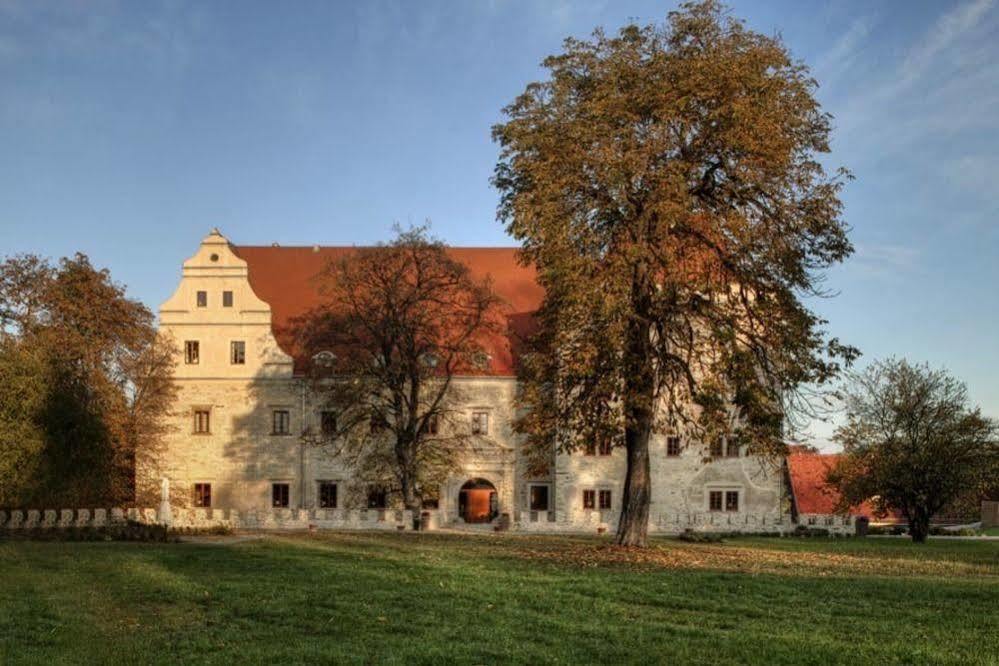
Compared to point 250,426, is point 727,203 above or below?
above

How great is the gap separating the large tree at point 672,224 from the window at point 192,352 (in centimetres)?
2587

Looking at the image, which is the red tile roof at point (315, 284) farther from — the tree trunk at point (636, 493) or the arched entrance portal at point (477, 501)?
the tree trunk at point (636, 493)

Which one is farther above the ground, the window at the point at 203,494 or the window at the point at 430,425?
the window at the point at 430,425

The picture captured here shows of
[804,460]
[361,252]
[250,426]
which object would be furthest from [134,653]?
[804,460]

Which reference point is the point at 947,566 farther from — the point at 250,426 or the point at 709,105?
the point at 250,426

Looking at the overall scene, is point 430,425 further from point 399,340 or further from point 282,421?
point 282,421

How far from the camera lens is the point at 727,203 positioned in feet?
77.3

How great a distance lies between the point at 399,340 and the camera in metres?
40.1

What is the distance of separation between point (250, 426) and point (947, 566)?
32197mm

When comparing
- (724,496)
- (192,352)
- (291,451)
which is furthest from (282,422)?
(724,496)

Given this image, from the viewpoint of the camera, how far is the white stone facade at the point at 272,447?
44.7 m

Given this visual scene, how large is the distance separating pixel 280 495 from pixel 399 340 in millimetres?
10762

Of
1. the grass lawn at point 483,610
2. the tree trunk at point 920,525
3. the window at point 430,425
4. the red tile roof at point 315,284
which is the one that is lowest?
the tree trunk at point 920,525

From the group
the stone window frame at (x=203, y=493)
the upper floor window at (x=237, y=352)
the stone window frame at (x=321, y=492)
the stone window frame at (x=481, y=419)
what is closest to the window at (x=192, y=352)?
the upper floor window at (x=237, y=352)
